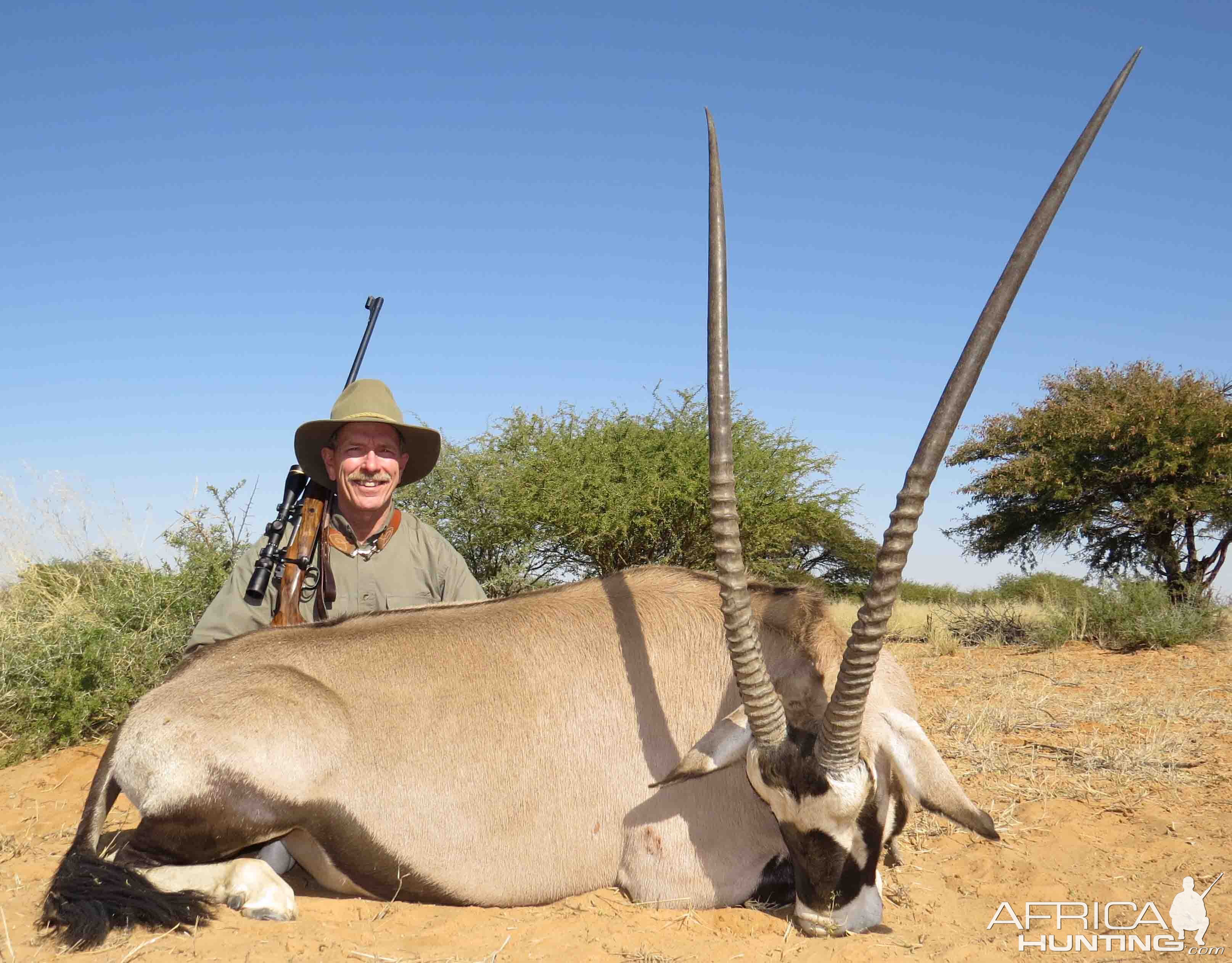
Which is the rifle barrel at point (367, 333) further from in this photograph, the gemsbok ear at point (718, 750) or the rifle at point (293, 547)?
the gemsbok ear at point (718, 750)

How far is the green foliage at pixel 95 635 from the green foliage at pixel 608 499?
443 cm

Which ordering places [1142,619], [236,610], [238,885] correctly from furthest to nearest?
[1142,619] → [236,610] → [238,885]

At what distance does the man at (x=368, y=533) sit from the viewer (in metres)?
5.64

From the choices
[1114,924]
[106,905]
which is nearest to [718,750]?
[1114,924]

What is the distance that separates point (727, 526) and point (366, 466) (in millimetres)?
2889

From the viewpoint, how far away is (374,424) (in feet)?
19.3

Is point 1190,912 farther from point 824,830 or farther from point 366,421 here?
point 366,421

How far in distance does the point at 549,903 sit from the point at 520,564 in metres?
9.63

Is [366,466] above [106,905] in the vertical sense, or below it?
above

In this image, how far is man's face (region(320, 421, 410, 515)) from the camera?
18.9 feet

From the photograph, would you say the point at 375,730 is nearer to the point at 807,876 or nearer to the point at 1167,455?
the point at 807,876

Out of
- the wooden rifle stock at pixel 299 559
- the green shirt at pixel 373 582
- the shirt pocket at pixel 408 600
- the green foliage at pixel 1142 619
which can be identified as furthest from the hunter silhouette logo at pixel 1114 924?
the green foliage at pixel 1142 619

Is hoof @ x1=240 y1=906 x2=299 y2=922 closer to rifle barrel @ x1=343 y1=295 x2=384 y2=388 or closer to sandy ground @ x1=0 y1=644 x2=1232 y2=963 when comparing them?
sandy ground @ x1=0 y1=644 x2=1232 y2=963

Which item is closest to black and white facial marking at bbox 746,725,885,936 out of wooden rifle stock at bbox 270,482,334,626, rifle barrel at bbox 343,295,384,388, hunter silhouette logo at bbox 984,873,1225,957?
hunter silhouette logo at bbox 984,873,1225,957
